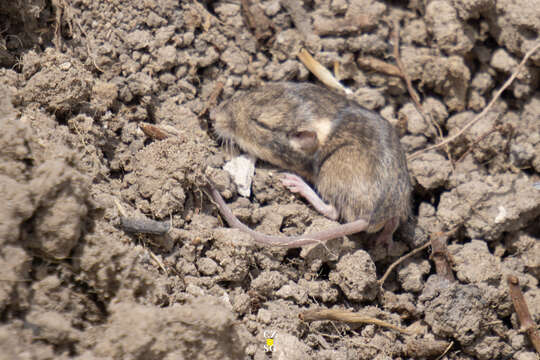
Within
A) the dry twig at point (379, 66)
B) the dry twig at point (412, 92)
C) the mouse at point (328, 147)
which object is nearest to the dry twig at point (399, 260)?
the mouse at point (328, 147)

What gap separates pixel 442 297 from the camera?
11.7 ft

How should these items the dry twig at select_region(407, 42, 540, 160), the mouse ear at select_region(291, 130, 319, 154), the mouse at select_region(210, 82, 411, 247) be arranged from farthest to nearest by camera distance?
1. the dry twig at select_region(407, 42, 540, 160)
2. the mouse ear at select_region(291, 130, 319, 154)
3. the mouse at select_region(210, 82, 411, 247)

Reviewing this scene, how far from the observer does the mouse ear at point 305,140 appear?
406 centimetres

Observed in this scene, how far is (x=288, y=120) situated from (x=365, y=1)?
4.26 ft

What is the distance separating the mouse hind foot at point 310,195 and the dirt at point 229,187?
0.08 m

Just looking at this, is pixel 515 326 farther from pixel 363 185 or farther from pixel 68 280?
pixel 68 280

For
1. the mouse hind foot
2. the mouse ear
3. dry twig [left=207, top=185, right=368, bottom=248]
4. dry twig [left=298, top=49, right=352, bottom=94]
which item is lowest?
the mouse hind foot

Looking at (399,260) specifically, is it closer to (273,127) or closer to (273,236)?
(273,236)

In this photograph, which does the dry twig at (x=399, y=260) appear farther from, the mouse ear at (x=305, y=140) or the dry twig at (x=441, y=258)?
the mouse ear at (x=305, y=140)

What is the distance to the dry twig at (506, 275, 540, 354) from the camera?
12.0ft

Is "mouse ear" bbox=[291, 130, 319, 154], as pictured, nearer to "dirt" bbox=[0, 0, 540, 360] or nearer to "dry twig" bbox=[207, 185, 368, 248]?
"dirt" bbox=[0, 0, 540, 360]

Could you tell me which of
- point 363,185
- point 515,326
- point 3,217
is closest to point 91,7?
point 3,217

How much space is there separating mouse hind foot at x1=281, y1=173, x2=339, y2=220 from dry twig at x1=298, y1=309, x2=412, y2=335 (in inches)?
31.6

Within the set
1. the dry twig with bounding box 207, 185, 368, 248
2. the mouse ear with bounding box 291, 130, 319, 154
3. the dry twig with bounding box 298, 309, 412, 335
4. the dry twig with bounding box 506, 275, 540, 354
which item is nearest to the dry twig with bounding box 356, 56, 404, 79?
the mouse ear with bounding box 291, 130, 319, 154
